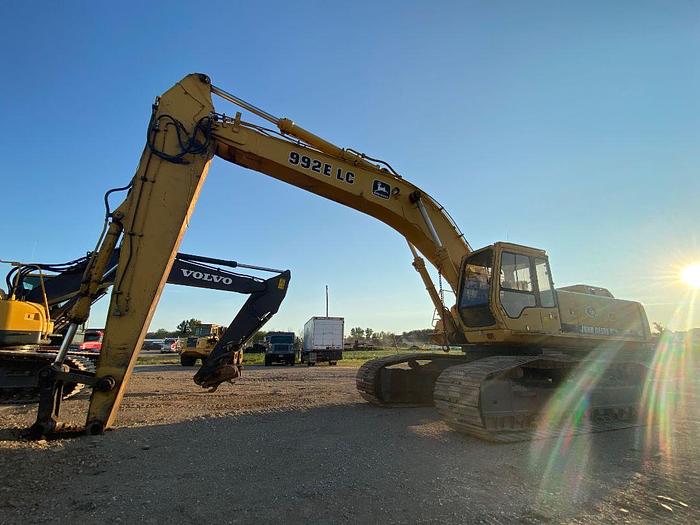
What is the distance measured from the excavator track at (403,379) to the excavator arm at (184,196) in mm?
1378

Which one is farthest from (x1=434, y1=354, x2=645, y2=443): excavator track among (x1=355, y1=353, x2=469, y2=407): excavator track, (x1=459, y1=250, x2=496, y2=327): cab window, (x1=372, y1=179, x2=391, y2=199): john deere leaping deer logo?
(x1=372, y1=179, x2=391, y2=199): john deere leaping deer logo

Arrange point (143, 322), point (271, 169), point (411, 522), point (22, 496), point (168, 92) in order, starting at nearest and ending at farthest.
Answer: point (411, 522)
point (22, 496)
point (143, 322)
point (168, 92)
point (271, 169)

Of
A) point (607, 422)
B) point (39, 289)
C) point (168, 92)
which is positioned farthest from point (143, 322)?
point (607, 422)

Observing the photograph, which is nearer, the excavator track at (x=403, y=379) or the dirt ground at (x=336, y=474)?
the dirt ground at (x=336, y=474)

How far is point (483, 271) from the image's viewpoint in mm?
8672

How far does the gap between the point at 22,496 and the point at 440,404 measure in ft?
18.8

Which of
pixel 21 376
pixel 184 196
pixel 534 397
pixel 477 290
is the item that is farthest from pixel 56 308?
pixel 534 397

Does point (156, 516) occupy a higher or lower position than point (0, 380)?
lower

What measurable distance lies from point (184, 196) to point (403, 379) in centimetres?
619

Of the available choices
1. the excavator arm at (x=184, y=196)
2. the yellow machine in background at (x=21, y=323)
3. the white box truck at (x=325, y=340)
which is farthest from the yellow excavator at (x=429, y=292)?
the white box truck at (x=325, y=340)

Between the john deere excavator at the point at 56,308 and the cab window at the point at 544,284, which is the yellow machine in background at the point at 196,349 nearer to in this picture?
the john deere excavator at the point at 56,308

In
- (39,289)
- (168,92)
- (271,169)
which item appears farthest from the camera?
(39,289)

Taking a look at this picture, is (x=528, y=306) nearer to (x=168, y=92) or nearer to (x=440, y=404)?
(x=440, y=404)

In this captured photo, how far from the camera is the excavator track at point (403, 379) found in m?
9.66
